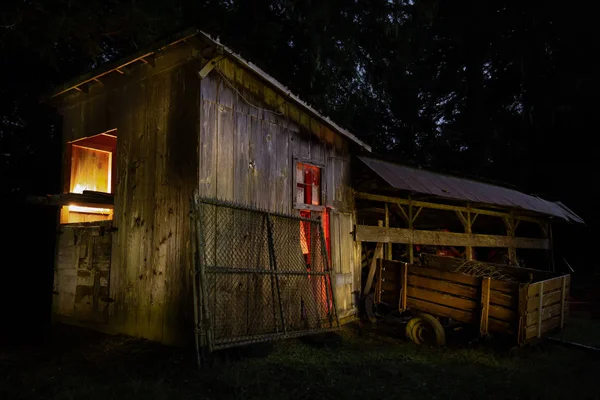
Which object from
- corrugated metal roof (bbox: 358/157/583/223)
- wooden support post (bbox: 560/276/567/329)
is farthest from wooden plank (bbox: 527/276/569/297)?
corrugated metal roof (bbox: 358/157/583/223)

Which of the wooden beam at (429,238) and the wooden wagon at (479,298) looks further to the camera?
the wooden beam at (429,238)

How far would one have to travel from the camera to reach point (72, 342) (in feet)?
25.2

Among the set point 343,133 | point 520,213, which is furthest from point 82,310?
point 520,213

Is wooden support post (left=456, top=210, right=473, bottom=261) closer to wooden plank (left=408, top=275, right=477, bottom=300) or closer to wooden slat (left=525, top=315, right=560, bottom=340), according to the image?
wooden slat (left=525, top=315, right=560, bottom=340)

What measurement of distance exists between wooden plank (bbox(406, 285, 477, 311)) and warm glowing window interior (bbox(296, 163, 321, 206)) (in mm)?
2826

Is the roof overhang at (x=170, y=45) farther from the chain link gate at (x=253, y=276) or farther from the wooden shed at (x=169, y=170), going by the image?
the chain link gate at (x=253, y=276)

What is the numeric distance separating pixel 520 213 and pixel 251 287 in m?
13.0

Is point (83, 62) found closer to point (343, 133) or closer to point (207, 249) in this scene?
point (343, 133)

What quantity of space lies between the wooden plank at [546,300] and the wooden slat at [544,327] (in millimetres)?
313

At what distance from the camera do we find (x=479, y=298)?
785 centimetres

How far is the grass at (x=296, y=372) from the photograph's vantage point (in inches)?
209

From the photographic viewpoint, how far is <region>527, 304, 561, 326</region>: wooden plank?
746cm

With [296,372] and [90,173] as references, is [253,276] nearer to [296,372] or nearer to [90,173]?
[296,372]

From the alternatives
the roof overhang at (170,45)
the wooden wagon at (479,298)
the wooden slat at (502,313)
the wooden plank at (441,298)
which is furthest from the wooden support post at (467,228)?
the wooden slat at (502,313)
